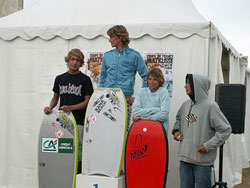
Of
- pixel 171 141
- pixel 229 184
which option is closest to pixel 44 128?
pixel 171 141

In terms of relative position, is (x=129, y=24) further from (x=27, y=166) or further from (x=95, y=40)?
(x=27, y=166)

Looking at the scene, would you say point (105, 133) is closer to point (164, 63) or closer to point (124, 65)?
point (124, 65)

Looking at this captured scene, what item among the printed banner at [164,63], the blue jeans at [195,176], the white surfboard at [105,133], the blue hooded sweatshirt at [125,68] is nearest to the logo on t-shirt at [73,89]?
the white surfboard at [105,133]

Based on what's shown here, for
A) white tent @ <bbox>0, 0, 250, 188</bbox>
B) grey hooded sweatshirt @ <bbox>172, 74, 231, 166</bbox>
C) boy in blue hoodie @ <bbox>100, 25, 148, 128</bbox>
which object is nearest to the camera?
grey hooded sweatshirt @ <bbox>172, 74, 231, 166</bbox>

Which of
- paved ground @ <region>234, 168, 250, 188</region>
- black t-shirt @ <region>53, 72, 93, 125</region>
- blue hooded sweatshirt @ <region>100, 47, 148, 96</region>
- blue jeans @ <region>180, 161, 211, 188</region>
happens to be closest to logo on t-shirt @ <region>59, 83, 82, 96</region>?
black t-shirt @ <region>53, 72, 93, 125</region>

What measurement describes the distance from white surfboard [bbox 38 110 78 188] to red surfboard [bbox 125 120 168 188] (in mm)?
598

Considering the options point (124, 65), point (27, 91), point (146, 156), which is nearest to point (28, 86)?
point (27, 91)

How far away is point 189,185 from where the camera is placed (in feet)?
12.0

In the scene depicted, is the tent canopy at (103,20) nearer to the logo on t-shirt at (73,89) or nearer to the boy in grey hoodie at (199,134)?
the logo on t-shirt at (73,89)

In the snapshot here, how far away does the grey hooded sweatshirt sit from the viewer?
11.6 feet

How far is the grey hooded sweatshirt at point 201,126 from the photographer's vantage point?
11.6 ft

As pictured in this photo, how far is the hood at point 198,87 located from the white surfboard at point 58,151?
47.7 inches

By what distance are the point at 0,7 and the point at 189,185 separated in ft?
44.6

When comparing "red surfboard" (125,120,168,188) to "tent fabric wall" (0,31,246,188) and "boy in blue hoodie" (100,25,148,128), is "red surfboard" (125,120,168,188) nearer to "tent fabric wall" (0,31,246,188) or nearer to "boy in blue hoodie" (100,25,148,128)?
"boy in blue hoodie" (100,25,148,128)
